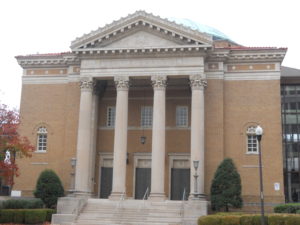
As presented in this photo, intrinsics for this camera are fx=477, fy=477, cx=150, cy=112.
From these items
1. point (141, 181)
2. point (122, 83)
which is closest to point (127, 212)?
point (141, 181)

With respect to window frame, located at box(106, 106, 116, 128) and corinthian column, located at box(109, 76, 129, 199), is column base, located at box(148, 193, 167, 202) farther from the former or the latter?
window frame, located at box(106, 106, 116, 128)

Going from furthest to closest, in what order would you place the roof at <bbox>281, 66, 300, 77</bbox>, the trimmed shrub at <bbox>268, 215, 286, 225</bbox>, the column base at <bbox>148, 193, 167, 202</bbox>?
the roof at <bbox>281, 66, 300, 77</bbox> < the column base at <bbox>148, 193, 167, 202</bbox> < the trimmed shrub at <bbox>268, 215, 286, 225</bbox>

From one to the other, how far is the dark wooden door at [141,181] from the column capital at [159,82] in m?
7.15

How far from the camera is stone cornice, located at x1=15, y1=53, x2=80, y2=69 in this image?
3938cm

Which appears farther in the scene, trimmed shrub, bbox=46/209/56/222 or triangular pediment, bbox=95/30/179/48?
triangular pediment, bbox=95/30/179/48

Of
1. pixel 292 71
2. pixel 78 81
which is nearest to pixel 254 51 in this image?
pixel 292 71

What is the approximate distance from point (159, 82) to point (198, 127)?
4.51m

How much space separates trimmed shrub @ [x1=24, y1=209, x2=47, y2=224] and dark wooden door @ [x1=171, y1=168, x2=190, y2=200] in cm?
1082

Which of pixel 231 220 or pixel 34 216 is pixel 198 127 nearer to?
pixel 231 220

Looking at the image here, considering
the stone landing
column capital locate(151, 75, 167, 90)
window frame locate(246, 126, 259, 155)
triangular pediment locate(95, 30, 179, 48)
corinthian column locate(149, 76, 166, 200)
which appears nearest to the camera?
the stone landing

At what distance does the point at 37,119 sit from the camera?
40.1 metres

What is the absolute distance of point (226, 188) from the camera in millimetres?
33188

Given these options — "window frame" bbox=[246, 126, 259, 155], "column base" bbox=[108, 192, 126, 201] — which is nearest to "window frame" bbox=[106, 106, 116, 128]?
"column base" bbox=[108, 192, 126, 201]

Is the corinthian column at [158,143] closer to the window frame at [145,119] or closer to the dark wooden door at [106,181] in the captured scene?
the window frame at [145,119]
